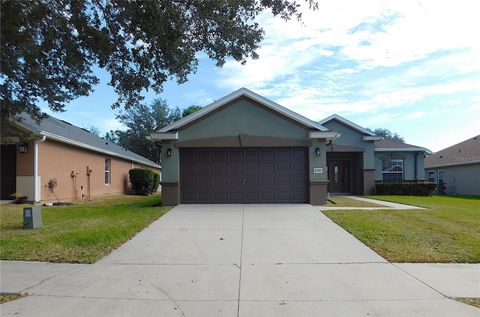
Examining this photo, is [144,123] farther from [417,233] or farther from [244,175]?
[417,233]

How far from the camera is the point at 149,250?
29.7ft

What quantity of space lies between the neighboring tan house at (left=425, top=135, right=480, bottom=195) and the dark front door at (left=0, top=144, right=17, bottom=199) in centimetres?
2674

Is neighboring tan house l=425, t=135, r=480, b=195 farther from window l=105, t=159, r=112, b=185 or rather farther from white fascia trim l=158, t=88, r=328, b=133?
window l=105, t=159, r=112, b=185

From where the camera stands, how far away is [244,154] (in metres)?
17.4

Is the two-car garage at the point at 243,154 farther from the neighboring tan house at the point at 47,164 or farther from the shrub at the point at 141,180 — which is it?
the shrub at the point at 141,180

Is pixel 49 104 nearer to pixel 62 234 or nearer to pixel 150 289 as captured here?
pixel 62 234

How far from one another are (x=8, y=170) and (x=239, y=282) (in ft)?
48.0

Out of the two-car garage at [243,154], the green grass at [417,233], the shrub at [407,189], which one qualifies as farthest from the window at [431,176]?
the green grass at [417,233]

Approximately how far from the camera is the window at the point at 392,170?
27.5 metres

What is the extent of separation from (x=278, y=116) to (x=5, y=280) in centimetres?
1235

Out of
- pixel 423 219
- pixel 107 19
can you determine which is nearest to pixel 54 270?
pixel 107 19

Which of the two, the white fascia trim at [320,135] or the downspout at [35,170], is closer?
the white fascia trim at [320,135]

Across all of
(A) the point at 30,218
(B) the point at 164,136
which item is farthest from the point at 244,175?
(A) the point at 30,218

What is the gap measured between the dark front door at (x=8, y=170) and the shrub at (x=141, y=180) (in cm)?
1113
